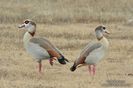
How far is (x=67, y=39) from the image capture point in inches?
837

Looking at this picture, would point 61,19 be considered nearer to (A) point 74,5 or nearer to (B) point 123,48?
(A) point 74,5

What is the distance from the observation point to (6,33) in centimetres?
2181

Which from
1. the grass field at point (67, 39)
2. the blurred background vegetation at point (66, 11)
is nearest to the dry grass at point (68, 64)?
the grass field at point (67, 39)

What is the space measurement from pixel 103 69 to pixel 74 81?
2312mm

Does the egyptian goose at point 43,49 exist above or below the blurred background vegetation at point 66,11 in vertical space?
above

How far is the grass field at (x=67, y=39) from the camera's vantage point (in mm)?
13594

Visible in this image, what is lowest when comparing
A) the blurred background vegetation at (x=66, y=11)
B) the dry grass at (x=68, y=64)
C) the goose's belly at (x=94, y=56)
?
the blurred background vegetation at (x=66, y=11)

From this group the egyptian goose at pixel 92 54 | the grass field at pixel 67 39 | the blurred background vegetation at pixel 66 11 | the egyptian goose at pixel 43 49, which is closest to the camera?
the grass field at pixel 67 39

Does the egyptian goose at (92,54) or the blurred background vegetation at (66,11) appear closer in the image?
the egyptian goose at (92,54)

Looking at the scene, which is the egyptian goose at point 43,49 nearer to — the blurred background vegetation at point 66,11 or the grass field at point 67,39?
the grass field at point 67,39

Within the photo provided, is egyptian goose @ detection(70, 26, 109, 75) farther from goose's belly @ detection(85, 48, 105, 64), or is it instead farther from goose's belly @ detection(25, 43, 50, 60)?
goose's belly @ detection(25, 43, 50, 60)

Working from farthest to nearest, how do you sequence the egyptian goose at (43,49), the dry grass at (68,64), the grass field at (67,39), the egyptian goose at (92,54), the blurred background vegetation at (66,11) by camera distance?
the blurred background vegetation at (66,11) → the egyptian goose at (43,49) → the egyptian goose at (92,54) → the grass field at (67,39) → the dry grass at (68,64)

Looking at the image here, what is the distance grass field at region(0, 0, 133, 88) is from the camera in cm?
1359

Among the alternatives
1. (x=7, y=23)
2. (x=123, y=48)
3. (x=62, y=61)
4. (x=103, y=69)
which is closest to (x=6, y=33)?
(x=7, y=23)
